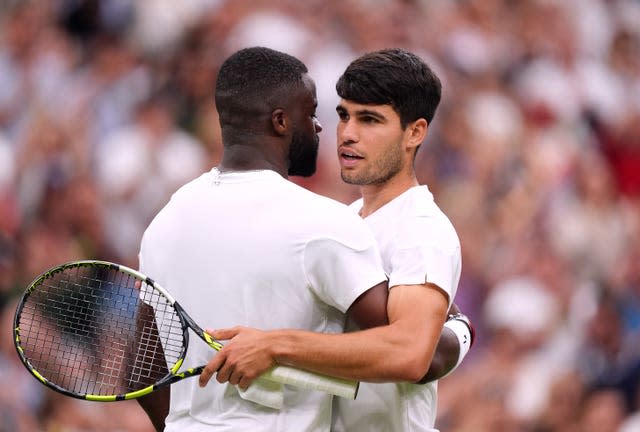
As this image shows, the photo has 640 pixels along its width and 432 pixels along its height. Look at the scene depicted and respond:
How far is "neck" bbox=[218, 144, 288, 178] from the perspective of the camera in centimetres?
301

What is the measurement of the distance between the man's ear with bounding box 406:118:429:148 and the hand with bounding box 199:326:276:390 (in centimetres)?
96

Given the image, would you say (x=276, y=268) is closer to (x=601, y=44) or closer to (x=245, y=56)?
(x=245, y=56)

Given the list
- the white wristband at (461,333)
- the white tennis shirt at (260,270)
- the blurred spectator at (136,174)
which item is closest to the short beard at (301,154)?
the white tennis shirt at (260,270)

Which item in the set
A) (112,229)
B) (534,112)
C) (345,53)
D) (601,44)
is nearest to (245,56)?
(112,229)

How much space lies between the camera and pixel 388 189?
11.4 feet

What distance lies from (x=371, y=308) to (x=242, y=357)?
365mm

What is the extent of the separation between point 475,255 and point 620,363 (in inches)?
52.9

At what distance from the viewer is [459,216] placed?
7262 mm

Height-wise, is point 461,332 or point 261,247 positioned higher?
point 261,247

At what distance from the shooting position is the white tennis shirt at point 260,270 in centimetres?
284

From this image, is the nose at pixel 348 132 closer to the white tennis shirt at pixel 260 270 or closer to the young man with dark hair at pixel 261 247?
the young man with dark hair at pixel 261 247

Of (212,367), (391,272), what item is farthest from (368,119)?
(212,367)

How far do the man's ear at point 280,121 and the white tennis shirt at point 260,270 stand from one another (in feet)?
0.45

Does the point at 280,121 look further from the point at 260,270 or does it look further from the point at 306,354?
the point at 306,354
